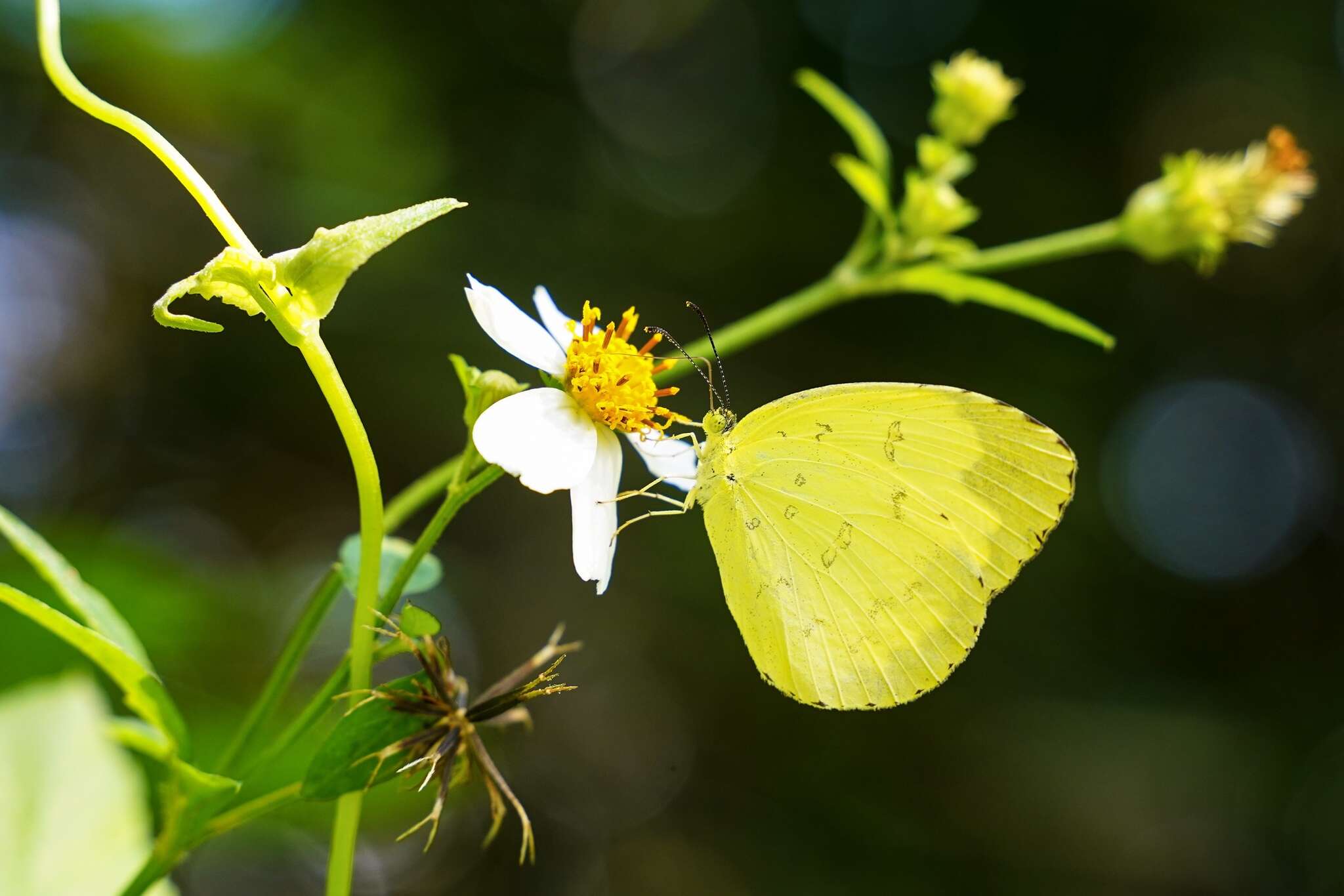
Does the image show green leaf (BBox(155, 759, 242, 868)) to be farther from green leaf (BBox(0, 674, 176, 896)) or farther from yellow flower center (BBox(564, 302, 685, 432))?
yellow flower center (BBox(564, 302, 685, 432))

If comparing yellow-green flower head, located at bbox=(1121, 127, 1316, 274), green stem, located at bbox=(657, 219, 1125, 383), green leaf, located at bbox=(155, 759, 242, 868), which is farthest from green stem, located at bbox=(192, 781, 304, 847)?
yellow-green flower head, located at bbox=(1121, 127, 1316, 274)

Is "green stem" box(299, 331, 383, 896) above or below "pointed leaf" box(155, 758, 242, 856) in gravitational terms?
above

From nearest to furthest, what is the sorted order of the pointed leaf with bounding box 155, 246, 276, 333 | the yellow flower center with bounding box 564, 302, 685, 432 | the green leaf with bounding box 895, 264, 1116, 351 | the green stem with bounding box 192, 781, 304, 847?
1. the pointed leaf with bounding box 155, 246, 276, 333
2. the green stem with bounding box 192, 781, 304, 847
3. the yellow flower center with bounding box 564, 302, 685, 432
4. the green leaf with bounding box 895, 264, 1116, 351

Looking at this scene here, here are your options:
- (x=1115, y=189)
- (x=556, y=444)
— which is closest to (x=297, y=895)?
(x=556, y=444)

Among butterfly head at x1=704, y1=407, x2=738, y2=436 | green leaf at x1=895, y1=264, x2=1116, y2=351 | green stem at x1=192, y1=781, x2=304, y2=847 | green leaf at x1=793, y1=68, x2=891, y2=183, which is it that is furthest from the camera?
green leaf at x1=793, y1=68, x2=891, y2=183

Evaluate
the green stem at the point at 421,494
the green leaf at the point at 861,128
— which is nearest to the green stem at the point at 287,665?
the green stem at the point at 421,494

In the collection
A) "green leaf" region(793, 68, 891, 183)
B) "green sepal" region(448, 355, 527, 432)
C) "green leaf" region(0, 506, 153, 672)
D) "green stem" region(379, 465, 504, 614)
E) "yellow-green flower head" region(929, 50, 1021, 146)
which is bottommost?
"green leaf" region(0, 506, 153, 672)
